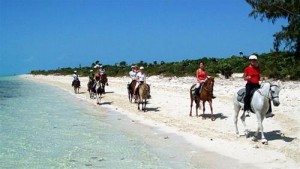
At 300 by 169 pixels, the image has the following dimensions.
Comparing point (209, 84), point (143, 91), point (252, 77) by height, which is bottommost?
point (143, 91)

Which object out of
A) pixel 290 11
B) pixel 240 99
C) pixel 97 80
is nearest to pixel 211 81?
pixel 240 99

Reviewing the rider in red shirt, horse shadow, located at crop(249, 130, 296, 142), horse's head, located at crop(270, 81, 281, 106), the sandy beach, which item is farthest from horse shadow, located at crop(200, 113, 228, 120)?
horse's head, located at crop(270, 81, 281, 106)

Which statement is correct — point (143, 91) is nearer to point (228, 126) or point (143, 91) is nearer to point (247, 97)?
point (228, 126)

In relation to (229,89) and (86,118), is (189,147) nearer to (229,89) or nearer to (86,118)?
(86,118)

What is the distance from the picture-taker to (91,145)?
1599 centimetres

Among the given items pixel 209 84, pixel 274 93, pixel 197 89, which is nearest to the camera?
pixel 274 93

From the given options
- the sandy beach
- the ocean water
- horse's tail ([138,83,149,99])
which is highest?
horse's tail ([138,83,149,99])

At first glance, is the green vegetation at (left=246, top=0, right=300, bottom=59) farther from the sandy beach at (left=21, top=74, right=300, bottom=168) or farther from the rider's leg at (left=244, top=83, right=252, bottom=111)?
the rider's leg at (left=244, top=83, right=252, bottom=111)

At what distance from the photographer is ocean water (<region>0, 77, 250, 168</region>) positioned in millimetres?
13115

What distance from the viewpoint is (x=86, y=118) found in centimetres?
2384

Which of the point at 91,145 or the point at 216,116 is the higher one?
the point at 216,116

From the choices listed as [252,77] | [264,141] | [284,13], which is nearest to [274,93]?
[252,77]

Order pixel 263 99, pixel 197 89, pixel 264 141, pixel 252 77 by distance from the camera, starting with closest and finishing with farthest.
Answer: pixel 264 141 → pixel 263 99 → pixel 252 77 → pixel 197 89

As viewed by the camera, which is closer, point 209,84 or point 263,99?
point 263,99
